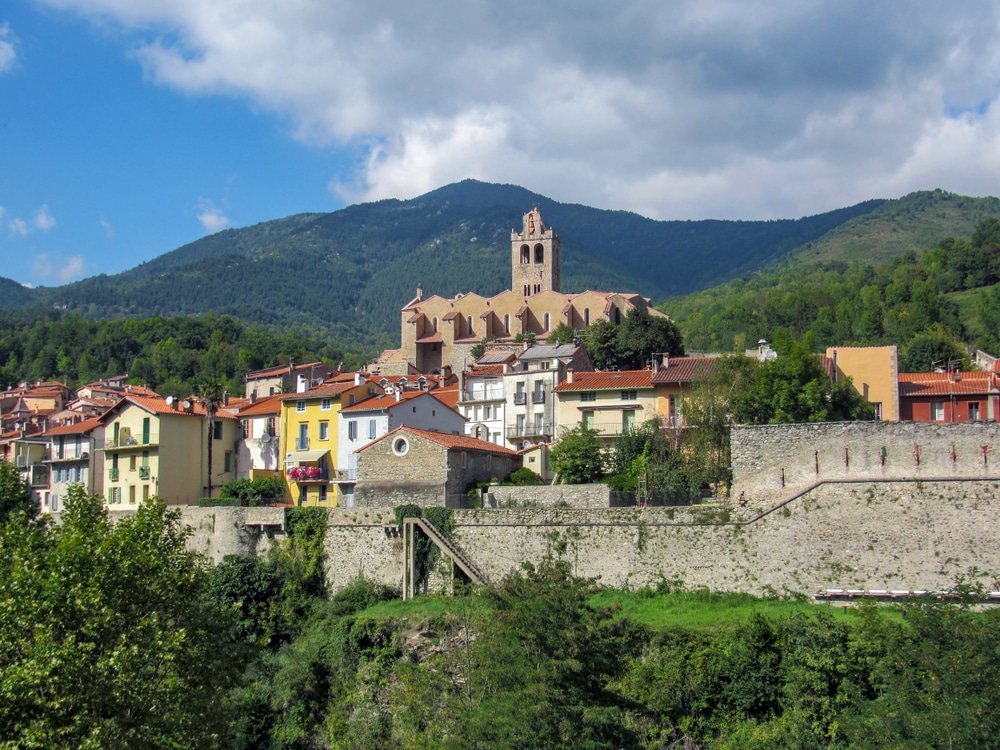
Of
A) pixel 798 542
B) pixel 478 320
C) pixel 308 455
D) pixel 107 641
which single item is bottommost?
pixel 107 641

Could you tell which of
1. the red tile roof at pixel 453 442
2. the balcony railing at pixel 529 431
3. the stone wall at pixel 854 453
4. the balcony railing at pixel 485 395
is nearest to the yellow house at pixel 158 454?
the red tile roof at pixel 453 442

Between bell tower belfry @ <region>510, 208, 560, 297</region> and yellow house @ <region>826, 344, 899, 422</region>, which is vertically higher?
bell tower belfry @ <region>510, 208, 560, 297</region>

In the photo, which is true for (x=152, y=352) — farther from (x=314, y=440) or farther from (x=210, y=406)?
(x=314, y=440)

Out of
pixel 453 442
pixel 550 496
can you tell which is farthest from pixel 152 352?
→ pixel 550 496

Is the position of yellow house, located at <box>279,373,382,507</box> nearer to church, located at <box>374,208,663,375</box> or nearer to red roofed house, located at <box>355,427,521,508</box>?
red roofed house, located at <box>355,427,521,508</box>

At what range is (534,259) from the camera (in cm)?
11575

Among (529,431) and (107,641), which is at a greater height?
(529,431)

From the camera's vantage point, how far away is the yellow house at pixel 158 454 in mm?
54625

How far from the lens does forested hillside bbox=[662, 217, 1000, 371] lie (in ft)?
293

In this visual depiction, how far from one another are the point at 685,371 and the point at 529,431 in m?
9.29

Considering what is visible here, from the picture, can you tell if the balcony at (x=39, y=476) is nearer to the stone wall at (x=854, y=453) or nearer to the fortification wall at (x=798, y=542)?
the fortification wall at (x=798, y=542)

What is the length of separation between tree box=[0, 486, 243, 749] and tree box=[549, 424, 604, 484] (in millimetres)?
21847

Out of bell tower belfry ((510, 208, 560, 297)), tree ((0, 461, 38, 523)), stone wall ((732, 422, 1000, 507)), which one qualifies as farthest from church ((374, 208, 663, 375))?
stone wall ((732, 422, 1000, 507))

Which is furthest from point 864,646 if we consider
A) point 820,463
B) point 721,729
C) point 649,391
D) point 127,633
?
point 649,391
